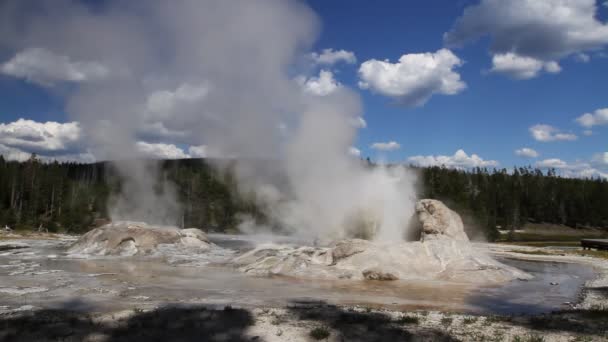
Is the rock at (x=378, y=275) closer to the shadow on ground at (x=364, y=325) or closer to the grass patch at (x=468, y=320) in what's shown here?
the shadow on ground at (x=364, y=325)

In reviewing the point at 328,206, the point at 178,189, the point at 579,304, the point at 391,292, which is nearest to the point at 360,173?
the point at 328,206

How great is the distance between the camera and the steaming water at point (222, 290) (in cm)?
1494

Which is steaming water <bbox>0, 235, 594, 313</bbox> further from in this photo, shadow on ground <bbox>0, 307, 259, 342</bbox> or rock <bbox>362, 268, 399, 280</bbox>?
shadow on ground <bbox>0, 307, 259, 342</bbox>

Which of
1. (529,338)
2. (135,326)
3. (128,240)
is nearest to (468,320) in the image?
(529,338)

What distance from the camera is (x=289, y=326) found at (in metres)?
10.5

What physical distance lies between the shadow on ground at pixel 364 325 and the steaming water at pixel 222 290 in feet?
9.41

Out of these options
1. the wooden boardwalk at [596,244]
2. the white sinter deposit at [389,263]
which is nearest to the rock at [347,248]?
the white sinter deposit at [389,263]

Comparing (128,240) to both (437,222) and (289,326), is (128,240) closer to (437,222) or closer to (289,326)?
(437,222)

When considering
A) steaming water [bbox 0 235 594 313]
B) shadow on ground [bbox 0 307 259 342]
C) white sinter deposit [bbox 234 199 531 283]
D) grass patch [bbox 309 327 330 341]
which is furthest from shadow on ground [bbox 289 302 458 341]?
white sinter deposit [bbox 234 199 531 283]

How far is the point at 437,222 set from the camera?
91.9 feet

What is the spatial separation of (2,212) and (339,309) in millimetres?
62425

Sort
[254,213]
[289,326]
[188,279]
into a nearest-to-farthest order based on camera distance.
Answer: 1. [289,326]
2. [188,279]
3. [254,213]

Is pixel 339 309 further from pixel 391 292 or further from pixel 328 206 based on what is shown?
pixel 328 206

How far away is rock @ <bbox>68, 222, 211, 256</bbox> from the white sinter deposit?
10010 millimetres
